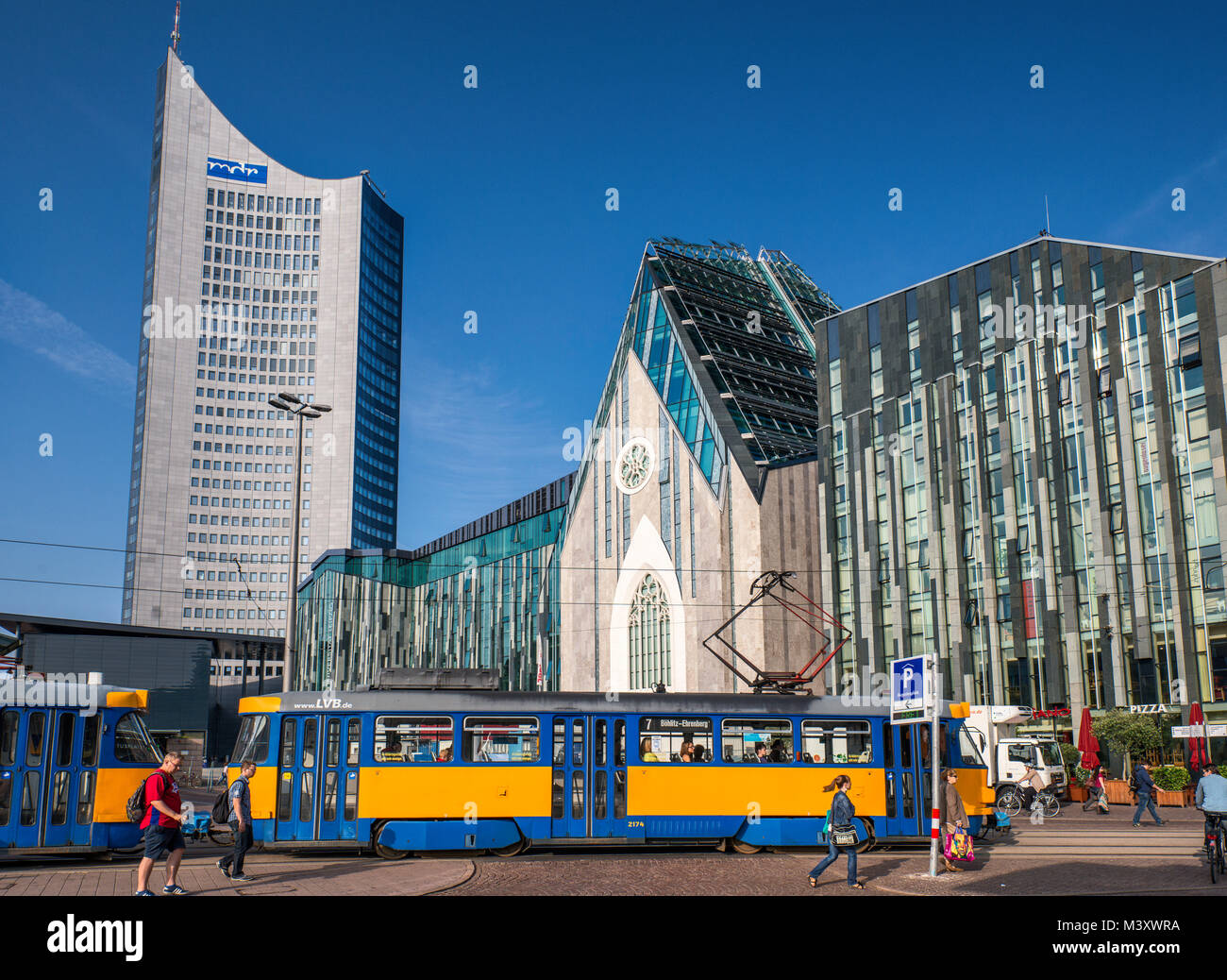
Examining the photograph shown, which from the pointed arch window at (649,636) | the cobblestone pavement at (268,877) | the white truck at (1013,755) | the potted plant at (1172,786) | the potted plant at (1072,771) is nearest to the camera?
the cobblestone pavement at (268,877)

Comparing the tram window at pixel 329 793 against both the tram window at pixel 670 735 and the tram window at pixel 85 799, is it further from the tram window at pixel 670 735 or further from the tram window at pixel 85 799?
the tram window at pixel 670 735

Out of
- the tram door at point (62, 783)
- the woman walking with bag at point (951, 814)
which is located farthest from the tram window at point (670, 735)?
the tram door at point (62, 783)

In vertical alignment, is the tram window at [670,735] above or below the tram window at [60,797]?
above

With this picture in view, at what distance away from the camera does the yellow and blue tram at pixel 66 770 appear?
18562mm

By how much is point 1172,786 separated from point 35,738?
107 feet

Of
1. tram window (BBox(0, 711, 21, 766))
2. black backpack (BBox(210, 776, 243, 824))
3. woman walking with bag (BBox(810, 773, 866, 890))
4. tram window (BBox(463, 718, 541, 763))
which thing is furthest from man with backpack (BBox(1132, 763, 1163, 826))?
tram window (BBox(0, 711, 21, 766))

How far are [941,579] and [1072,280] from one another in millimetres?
14217

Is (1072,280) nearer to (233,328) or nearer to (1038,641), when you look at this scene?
(1038,641)

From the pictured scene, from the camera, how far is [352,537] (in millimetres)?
173000

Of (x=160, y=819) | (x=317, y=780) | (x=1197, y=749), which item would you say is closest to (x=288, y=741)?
(x=317, y=780)

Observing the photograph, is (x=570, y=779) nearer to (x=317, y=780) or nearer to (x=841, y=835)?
(x=317, y=780)

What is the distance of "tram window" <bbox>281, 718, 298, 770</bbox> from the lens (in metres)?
19.4

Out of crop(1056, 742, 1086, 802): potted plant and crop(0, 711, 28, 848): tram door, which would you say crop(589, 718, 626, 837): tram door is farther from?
crop(1056, 742, 1086, 802): potted plant

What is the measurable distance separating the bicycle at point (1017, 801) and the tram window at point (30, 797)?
80.9 ft
